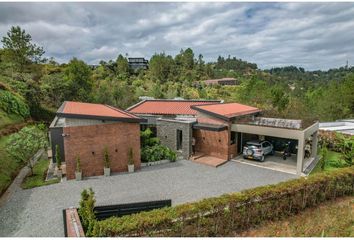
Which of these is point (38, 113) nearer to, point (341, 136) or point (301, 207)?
point (301, 207)

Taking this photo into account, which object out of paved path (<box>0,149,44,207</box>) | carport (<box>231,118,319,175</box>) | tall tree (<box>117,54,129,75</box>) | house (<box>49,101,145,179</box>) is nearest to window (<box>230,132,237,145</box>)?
carport (<box>231,118,319,175</box>)

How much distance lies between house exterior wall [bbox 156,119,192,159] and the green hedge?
1592cm

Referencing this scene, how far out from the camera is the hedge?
7184 millimetres

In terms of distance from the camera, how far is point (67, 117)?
1365 cm

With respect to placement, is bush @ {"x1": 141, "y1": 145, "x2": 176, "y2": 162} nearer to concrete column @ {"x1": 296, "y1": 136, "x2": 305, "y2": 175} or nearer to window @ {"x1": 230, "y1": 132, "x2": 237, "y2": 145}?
window @ {"x1": 230, "y1": 132, "x2": 237, "y2": 145}

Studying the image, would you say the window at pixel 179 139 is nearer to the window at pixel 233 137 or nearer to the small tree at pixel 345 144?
the window at pixel 233 137

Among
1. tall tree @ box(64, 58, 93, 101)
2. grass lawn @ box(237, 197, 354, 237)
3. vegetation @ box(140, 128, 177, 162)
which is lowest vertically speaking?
grass lawn @ box(237, 197, 354, 237)

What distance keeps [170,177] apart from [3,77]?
90.9 feet

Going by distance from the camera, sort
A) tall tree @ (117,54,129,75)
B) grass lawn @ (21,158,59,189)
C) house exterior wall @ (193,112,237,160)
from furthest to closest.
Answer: tall tree @ (117,54,129,75)
house exterior wall @ (193,112,237,160)
grass lawn @ (21,158,59,189)

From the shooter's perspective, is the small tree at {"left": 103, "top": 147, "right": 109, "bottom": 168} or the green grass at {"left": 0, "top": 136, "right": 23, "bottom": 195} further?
the small tree at {"left": 103, "top": 147, "right": 109, "bottom": 168}

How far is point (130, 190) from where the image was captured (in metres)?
13.0

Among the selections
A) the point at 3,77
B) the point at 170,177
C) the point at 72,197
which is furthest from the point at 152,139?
the point at 3,77

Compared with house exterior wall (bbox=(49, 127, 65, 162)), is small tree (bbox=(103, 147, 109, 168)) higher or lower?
lower

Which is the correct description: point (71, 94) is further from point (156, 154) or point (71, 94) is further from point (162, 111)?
point (156, 154)
